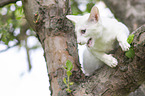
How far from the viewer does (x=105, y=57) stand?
2242 mm

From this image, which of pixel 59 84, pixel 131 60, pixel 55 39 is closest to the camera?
pixel 131 60

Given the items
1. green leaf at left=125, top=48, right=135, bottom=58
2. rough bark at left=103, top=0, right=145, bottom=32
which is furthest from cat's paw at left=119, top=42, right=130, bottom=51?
rough bark at left=103, top=0, right=145, bottom=32

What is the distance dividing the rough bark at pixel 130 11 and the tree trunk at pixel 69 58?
217 cm

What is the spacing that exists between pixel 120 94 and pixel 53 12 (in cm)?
135

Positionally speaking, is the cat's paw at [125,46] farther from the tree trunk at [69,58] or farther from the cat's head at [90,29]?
the cat's head at [90,29]

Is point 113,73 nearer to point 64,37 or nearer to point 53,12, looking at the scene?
point 64,37

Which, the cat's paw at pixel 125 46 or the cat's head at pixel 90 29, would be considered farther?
the cat's head at pixel 90 29

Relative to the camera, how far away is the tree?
70.9 inches

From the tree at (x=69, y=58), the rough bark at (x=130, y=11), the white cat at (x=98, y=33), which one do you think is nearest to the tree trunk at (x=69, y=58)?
the tree at (x=69, y=58)

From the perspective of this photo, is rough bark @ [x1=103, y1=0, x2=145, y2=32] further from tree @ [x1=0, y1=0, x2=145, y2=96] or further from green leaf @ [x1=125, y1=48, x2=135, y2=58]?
green leaf @ [x1=125, y1=48, x2=135, y2=58]

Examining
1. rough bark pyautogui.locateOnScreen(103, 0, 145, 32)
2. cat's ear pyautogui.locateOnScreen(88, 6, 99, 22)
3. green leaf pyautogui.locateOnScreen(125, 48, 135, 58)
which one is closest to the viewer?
green leaf pyautogui.locateOnScreen(125, 48, 135, 58)

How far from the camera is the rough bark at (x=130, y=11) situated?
167 inches

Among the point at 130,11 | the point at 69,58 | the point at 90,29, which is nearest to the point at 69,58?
the point at 69,58

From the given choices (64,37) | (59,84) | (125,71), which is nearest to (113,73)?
(125,71)
